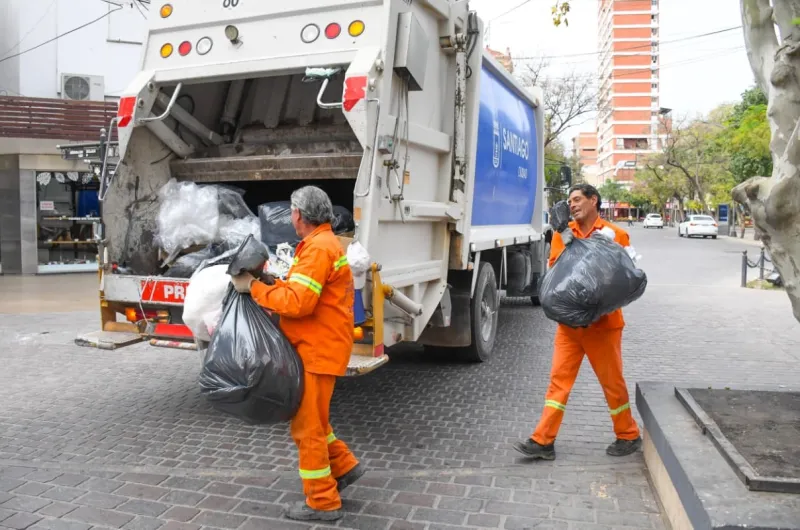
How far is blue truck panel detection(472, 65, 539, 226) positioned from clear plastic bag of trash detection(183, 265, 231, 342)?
8.62ft

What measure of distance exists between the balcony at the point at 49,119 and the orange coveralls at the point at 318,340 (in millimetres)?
12538

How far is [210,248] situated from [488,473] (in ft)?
7.97

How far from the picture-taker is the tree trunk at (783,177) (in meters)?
2.82

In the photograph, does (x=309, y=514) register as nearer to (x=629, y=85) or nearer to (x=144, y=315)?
(x=144, y=315)

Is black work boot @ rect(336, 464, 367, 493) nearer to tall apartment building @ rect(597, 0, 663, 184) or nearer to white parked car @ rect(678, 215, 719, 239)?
white parked car @ rect(678, 215, 719, 239)

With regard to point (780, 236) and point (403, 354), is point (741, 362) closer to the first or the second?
point (403, 354)

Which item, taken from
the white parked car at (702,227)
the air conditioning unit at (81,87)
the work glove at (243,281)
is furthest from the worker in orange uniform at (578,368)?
the white parked car at (702,227)

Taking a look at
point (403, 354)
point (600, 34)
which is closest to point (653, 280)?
point (403, 354)

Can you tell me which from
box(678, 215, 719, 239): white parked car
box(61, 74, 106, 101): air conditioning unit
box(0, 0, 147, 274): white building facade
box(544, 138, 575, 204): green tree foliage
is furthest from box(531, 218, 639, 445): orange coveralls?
box(678, 215, 719, 239): white parked car

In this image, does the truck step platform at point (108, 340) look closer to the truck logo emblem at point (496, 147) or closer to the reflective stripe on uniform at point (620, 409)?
the reflective stripe on uniform at point (620, 409)

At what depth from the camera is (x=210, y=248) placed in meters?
4.86

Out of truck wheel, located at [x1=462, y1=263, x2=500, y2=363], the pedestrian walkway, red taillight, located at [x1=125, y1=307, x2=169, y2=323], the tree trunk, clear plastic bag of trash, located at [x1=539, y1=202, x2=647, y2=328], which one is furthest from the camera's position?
the pedestrian walkway

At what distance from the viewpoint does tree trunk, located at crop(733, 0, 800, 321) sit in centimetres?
282

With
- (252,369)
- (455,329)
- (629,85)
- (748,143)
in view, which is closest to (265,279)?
(252,369)
